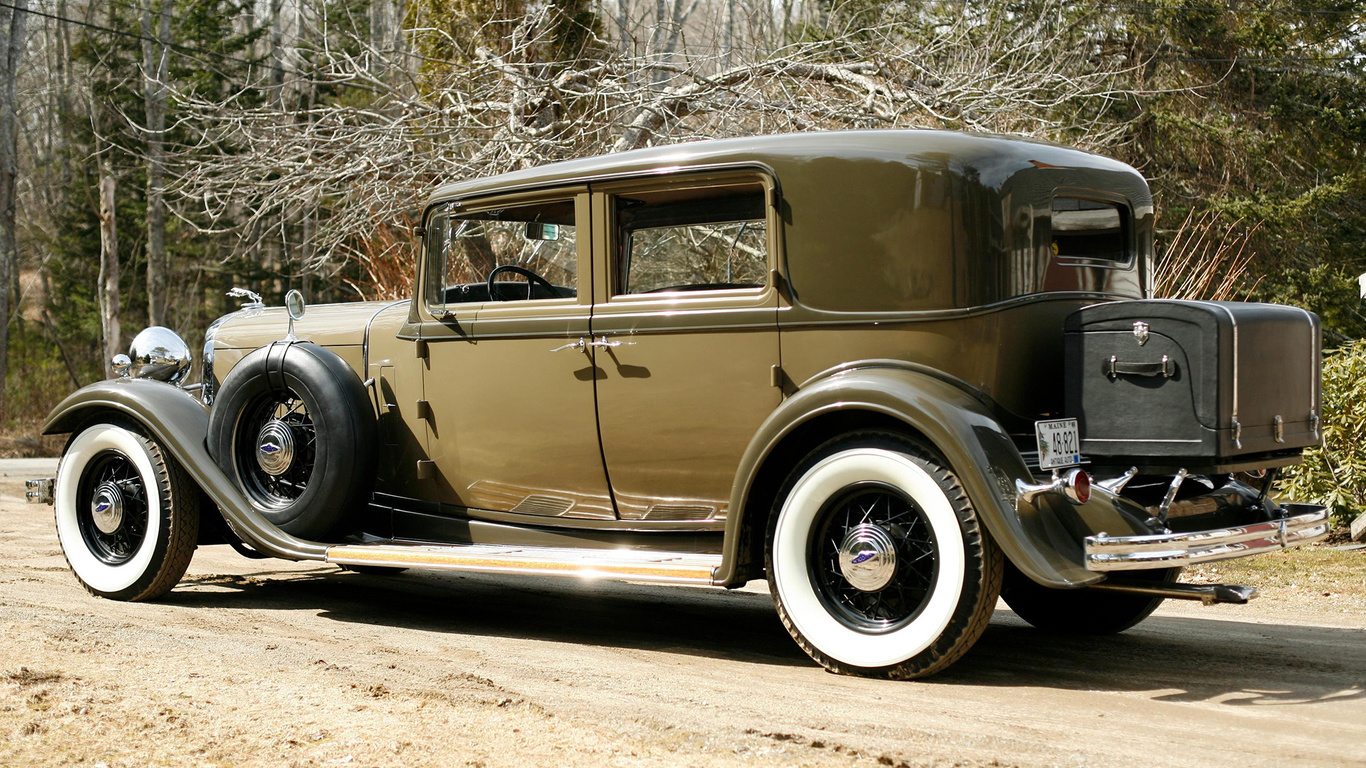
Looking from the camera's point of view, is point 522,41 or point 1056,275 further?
point 522,41

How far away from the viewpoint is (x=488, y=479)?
5379mm

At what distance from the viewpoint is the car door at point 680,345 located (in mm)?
4633

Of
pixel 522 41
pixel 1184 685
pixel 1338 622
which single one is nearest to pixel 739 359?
pixel 1184 685

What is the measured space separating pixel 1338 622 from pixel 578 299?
3811mm

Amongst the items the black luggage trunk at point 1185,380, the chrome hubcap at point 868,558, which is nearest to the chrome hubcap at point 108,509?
the chrome hubcap at point 868,558

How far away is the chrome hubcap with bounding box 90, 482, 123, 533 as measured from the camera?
6012mm

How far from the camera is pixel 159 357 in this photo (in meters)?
6.67

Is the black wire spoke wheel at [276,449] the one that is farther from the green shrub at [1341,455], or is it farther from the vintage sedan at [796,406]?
the green shrub at [1341,455]

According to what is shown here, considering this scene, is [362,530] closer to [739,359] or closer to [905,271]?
[739,359]

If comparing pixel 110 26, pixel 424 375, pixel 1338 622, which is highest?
pixel 110 26

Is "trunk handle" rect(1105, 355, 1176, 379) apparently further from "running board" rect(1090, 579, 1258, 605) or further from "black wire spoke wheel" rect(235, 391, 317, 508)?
"black wire spoke wheel" rect(235, 391, 317, 508)

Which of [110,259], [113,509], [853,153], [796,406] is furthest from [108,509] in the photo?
[110,259]

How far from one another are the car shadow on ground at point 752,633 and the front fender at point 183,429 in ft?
1.51

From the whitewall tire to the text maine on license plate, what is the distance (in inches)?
159
